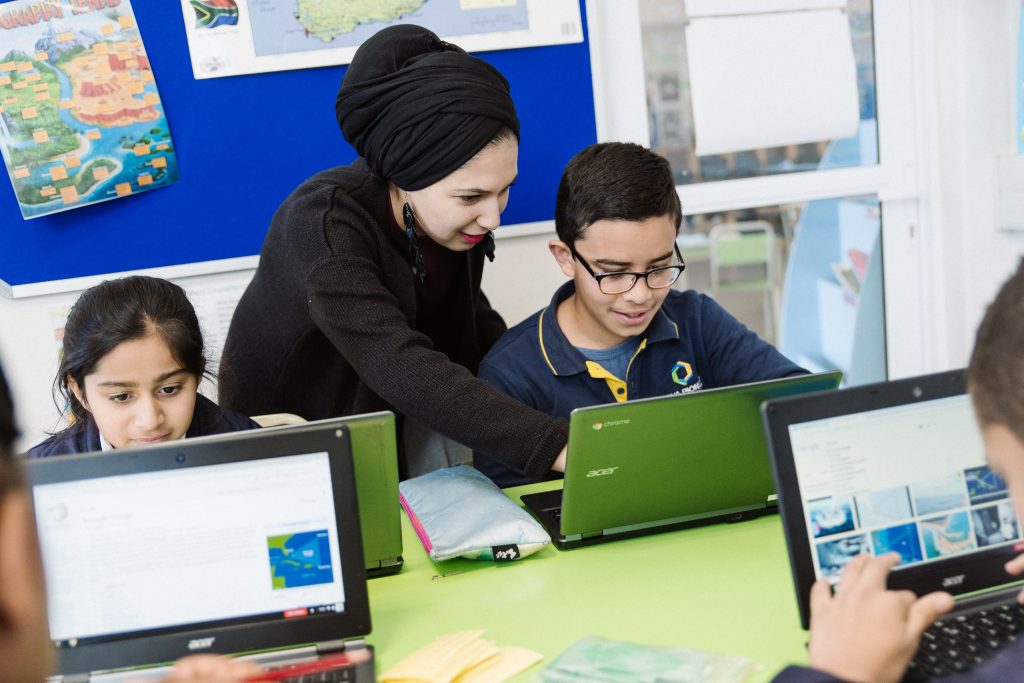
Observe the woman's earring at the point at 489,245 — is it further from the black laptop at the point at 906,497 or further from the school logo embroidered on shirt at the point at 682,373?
the black laptop at the point at 906,497

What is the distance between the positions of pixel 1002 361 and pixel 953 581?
37 centimetres

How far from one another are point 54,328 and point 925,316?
7.63 feet

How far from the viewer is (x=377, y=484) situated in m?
1.21

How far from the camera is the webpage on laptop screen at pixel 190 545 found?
1.04 m

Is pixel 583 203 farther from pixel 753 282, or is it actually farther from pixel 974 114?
pixel 974 114

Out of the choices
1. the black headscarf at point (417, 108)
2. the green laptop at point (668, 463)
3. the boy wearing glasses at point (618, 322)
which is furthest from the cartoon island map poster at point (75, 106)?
the green laptop at point (668, 463)

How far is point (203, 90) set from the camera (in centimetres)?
217

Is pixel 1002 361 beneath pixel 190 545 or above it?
above

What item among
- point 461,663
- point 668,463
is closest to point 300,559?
point 461,663

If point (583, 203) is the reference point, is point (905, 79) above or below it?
above

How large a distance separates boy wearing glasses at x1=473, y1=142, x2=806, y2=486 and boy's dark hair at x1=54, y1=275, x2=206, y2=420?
0.54 m

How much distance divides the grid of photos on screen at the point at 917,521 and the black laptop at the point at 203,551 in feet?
1.67

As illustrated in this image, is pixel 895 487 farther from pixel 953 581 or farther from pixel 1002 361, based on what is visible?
pixel 1002 361

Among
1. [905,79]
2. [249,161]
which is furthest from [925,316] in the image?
[249,161]
